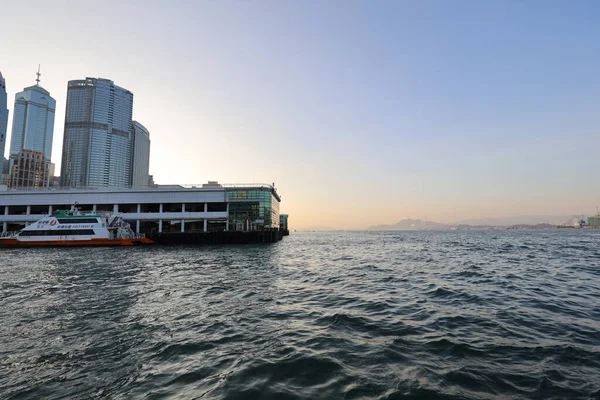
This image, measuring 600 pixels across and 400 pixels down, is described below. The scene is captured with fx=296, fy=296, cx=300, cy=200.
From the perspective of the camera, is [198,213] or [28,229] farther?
[198,213]

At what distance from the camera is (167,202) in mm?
68062

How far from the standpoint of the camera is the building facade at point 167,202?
6775 cm

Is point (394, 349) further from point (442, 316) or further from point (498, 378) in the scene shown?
point (442, 316)

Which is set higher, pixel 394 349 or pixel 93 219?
pixel 93 219

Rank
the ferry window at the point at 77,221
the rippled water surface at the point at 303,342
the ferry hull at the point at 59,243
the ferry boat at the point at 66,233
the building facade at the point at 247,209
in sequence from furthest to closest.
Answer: the building facade at the point at 247,209 → the ferry window at the point at 77,221 → the ferry boat at the point at 66,233 → the ferry hull at the point at 59,243 → the rippled water surface at the point at 303,342

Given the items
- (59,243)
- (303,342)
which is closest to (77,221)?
(59,243)

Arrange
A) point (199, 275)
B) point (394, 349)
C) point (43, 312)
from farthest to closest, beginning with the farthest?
point (199, 275), point (43, 312), point (394, 349)

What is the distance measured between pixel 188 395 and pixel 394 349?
438cm

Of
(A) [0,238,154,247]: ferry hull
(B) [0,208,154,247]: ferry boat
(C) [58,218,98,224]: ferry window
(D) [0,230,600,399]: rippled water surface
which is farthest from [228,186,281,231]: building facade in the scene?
(D) [0,230,600,399]: rippled water surface

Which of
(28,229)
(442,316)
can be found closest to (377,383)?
(442,316)

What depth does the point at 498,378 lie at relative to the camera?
17.7 ft

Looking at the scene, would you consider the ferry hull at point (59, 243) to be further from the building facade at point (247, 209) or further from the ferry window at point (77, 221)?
the building facade at point (247, 209)

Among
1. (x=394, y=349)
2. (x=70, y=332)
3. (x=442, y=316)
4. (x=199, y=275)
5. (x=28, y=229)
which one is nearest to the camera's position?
(x=394, y=349)

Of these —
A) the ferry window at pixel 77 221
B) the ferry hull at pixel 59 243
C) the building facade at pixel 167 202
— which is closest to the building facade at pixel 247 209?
the building facade at pixel 167 202
